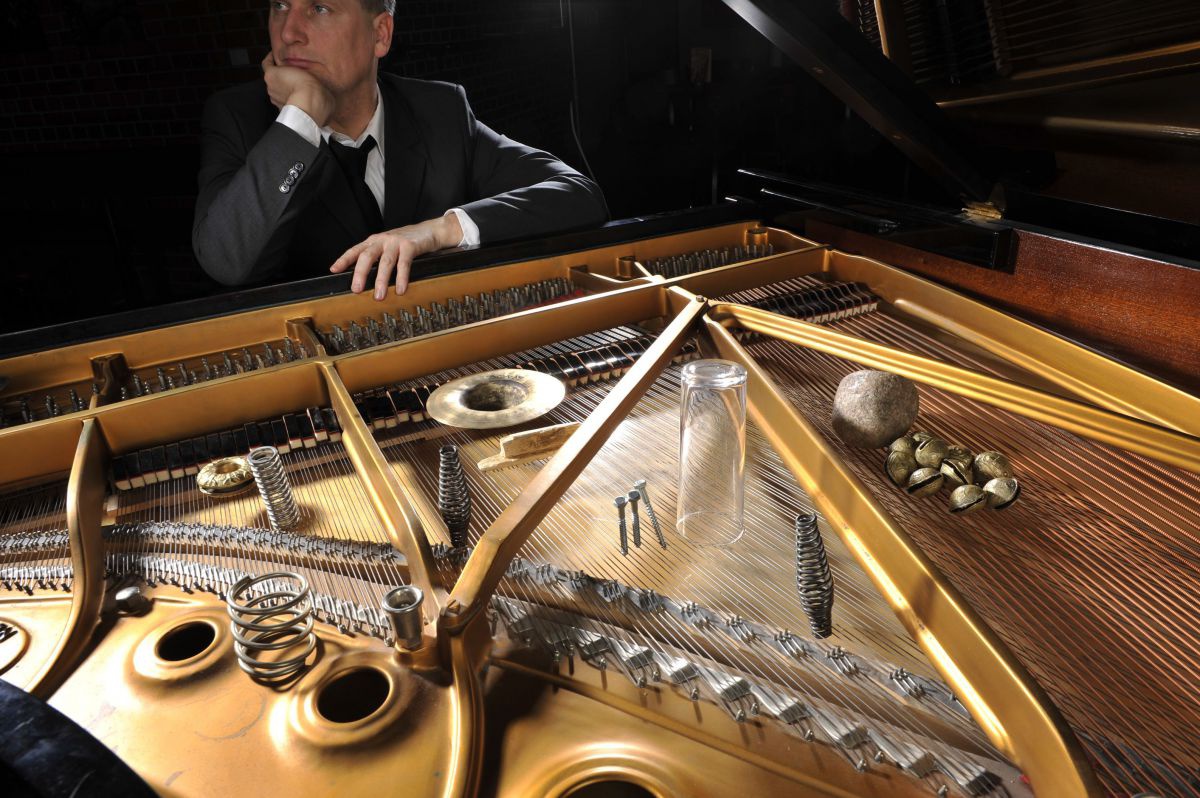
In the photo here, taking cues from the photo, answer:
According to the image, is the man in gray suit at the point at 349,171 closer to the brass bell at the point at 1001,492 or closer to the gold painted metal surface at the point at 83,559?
the gold painted metal surface at the point at 83,559

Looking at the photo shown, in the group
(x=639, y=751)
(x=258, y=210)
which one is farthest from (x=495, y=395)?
(x=258, y=210)

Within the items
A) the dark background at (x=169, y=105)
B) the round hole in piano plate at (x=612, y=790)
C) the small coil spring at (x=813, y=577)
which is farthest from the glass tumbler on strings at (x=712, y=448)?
the dark background at (x=169, y=105)

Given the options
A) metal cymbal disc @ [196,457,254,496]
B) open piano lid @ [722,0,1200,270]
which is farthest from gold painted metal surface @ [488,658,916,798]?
open piano lid @ [722,0,1200,270]

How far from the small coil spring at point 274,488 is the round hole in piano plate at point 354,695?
1.67ft

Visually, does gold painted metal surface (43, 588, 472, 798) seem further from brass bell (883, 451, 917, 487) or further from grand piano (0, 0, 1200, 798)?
brass bell (883, 451, 917, 487)

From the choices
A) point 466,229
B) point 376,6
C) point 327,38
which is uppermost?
point 376,6

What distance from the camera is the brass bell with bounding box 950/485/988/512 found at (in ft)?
5.07

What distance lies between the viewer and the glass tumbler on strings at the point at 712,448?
1.64 m

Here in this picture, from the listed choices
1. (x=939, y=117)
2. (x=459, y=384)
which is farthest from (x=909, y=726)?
(x=939, y=117)

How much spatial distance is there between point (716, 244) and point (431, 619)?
77.7 inches

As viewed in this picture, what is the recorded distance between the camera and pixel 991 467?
1.63 meters

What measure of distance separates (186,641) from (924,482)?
1.46 m

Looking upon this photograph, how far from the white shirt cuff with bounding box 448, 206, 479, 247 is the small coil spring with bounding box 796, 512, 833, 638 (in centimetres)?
199

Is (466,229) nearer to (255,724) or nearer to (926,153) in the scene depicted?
(926,153)
